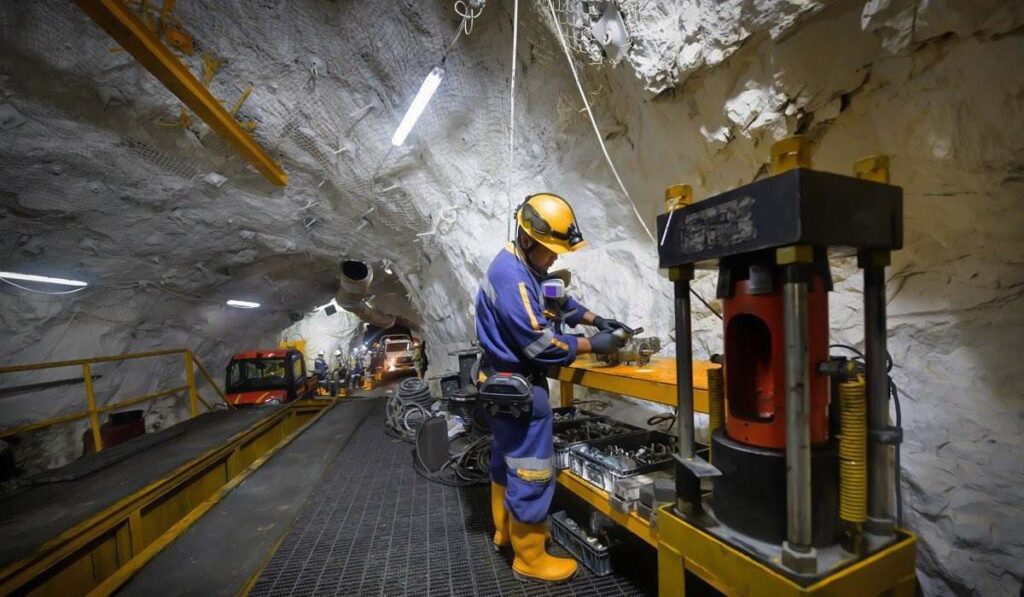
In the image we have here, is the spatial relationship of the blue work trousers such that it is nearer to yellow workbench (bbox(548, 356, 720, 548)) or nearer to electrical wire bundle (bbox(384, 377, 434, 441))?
yellow workbench (bbox(548, 356, 720, 548))

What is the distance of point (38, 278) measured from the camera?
6293mm

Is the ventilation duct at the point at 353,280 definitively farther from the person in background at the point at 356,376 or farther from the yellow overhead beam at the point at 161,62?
the yellow overhead beam at the point at 161,62

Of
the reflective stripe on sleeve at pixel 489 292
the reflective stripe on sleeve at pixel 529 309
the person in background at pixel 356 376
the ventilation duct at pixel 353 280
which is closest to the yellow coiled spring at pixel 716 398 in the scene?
the reflective stripe on sleeve at pixel 529 309

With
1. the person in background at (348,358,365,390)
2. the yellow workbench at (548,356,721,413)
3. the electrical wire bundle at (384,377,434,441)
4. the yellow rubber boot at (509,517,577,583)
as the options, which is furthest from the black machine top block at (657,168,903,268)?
the person in background at (348,358,365,390)

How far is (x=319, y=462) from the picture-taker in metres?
4.13

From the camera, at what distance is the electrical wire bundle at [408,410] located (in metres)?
4.79

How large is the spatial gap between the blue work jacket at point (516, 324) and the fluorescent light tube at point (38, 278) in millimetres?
8296

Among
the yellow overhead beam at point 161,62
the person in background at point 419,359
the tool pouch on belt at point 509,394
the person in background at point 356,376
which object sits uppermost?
the yellow overhead beam at point 161,62

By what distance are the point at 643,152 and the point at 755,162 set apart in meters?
0.85

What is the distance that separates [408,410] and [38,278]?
6.70m

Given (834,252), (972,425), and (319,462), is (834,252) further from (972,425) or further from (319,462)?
(319,462)

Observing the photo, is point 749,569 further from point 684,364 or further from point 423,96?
point 423,96

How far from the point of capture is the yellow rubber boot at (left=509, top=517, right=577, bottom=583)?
211 centimetres

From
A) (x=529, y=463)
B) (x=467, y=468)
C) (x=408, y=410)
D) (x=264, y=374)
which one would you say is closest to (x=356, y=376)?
(x=264, y=374)
